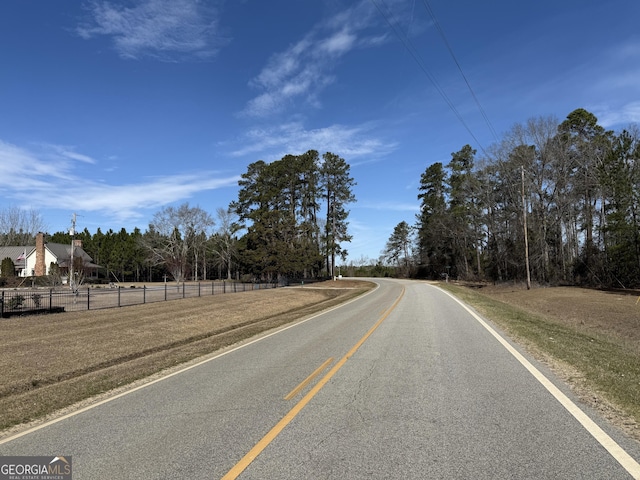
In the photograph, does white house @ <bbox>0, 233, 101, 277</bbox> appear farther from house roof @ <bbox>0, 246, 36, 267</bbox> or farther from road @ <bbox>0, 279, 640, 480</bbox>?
road @ <bbox>0, 279, 640, 480</bbox>

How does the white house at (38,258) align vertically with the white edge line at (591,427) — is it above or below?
above

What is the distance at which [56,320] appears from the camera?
15891mm

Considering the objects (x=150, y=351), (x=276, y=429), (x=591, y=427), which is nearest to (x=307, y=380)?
(x=276, y=429)

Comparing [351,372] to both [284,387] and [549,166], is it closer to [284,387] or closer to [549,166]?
[284,387]

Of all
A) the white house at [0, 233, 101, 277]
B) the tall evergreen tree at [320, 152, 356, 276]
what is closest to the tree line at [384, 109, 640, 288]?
the tall evergreen tree at [320, 152, 356, 276]

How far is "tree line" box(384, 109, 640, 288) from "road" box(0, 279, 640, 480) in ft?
117

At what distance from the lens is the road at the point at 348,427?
387cm

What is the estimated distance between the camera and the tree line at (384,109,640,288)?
122 ft

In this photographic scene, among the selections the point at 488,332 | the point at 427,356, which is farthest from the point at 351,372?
the point at 488,332

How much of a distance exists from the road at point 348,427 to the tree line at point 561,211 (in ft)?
117

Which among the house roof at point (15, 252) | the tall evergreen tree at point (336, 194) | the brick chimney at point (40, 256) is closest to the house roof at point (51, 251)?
the house roof at point (15, 252)

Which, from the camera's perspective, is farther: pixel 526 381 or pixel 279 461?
pixel 526 381

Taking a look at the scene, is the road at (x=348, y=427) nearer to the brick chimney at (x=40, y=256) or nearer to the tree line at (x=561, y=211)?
the tree line at (x=561, y=211)

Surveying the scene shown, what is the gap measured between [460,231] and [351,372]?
6331 centimetres
